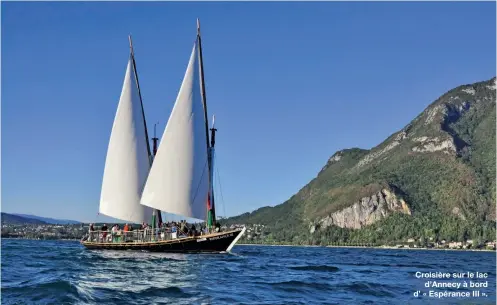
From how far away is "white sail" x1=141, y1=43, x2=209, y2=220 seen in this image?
59.4 metres

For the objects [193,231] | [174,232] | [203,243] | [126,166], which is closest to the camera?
[203,243]

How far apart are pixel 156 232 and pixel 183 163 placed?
871 centimetres

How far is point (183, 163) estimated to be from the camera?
195 feet

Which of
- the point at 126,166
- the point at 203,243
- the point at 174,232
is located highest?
the point at 126,166

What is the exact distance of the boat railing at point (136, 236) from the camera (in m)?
60.9

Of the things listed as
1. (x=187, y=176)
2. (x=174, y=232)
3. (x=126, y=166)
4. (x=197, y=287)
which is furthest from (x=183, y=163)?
(x=197, y=287)

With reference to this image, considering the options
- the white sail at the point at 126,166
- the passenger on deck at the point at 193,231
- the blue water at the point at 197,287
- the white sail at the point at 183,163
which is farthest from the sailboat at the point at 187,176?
the blue water at the point at 197,287

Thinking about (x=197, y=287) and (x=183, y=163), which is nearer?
(x=197, y=287)

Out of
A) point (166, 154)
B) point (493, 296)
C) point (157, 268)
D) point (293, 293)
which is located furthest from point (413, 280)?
point (166, 154)

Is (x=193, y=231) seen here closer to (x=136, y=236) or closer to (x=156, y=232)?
(x=156, y=232)

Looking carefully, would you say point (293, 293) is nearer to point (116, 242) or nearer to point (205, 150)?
point (205, 150)

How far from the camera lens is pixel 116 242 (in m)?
66.8

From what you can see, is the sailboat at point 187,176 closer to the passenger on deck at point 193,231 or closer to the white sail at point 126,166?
the passenger on deck at point 193,231

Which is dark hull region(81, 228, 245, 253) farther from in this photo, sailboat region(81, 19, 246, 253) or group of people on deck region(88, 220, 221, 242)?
group of people on deck region(88, 220, 221, 242)
